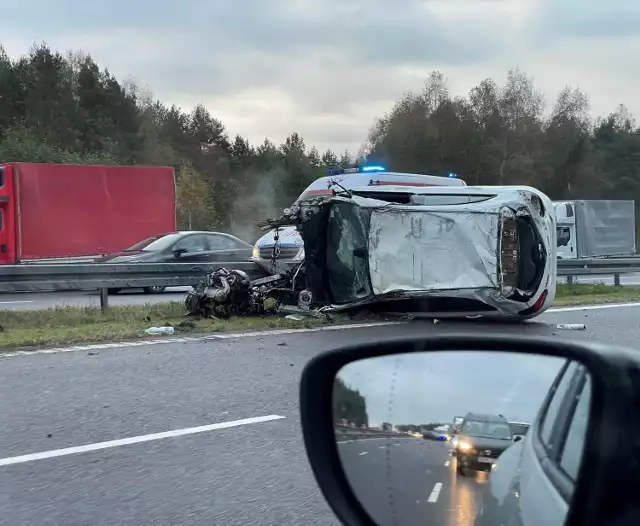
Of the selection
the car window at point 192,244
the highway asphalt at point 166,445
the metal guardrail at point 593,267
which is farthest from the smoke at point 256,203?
the highway asphalt at point 166,445

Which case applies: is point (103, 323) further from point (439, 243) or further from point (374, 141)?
point (374, 141)

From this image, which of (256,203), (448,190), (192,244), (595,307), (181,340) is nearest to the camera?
(181,340)

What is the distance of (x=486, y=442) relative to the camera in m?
1.85

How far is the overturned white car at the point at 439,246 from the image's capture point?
10688mm

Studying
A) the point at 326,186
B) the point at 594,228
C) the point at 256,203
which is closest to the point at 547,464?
the point at 326,186

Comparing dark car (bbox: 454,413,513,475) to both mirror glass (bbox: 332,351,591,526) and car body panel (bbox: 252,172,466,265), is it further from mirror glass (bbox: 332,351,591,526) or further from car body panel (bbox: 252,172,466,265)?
car body panel (bbox: 252,172,466,265)

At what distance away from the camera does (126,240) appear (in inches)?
840

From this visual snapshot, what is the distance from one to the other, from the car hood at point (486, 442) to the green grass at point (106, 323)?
8.15 meters

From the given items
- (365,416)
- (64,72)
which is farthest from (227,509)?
(64,72)

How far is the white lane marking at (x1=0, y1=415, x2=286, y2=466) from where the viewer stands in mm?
4871

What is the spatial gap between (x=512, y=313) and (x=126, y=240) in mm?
12938

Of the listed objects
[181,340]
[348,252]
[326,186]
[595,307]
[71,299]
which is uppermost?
[326,186]

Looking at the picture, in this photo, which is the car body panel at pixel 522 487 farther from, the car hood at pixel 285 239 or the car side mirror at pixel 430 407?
the car hood at pixel 285 239

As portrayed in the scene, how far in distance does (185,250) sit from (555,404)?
53.3ft
